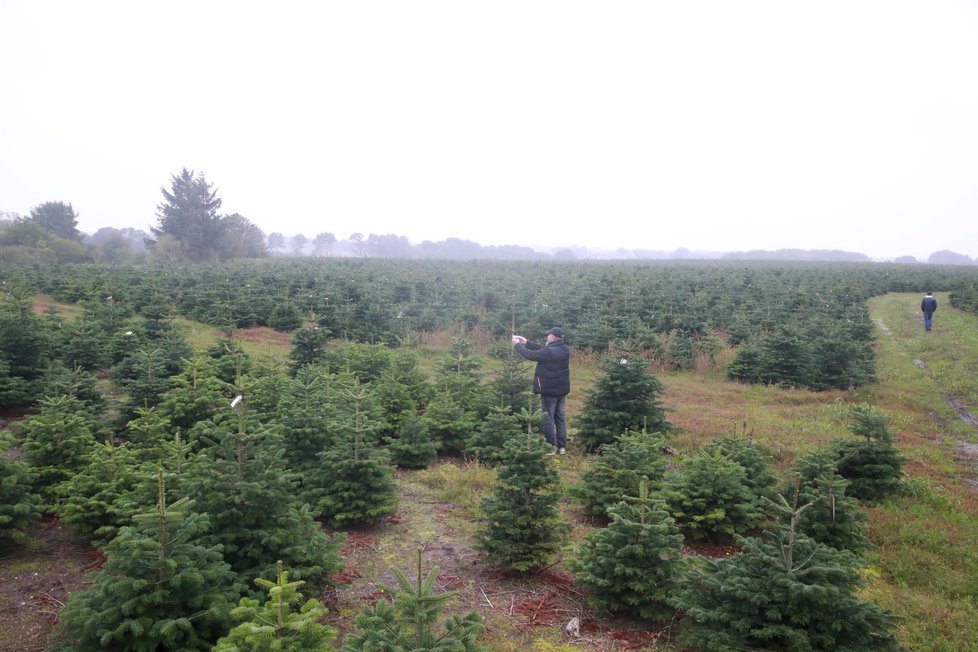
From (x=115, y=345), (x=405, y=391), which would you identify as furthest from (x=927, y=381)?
(x=115, y=345)

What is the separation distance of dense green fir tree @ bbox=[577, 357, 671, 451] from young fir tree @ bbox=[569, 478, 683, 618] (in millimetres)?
4745

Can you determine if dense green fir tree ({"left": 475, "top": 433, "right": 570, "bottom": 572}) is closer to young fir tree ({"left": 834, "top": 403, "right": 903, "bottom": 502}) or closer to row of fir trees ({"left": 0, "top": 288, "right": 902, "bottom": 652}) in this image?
row of fir trees ({"left": 0, "top": 288, "right": 902, "bottom": 652})

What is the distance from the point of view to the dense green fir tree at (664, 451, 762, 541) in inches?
273

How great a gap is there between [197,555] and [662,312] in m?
→ 20.7

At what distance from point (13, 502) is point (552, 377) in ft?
24.3

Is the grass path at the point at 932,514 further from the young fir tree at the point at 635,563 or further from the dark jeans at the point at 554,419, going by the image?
the dark jeans at the point at 554,419

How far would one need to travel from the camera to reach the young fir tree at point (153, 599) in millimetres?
3881

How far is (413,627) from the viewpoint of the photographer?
12.9ft

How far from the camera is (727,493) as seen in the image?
7.06 meters

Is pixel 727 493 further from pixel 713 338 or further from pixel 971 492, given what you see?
pixel 713 338

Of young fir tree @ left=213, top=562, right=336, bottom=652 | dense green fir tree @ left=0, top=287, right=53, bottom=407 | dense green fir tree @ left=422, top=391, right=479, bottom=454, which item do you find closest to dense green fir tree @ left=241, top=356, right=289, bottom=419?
dense green fir tree @ left=422, top=391, right=479, bottom=454

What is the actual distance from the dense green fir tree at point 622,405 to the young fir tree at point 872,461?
9.69 feet

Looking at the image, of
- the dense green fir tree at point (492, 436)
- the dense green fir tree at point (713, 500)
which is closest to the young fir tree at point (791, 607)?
the dense green fir tree at point (713, 500)

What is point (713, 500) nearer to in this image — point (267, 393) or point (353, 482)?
point (353, 482)
